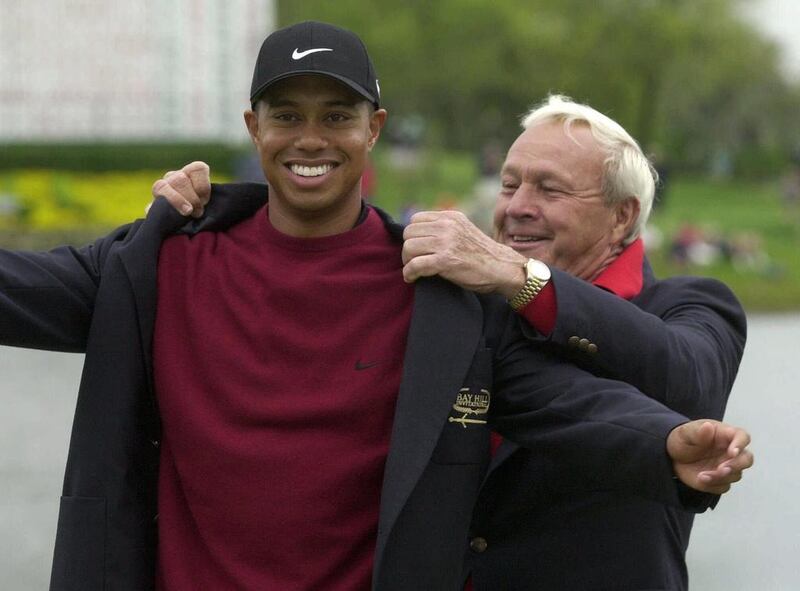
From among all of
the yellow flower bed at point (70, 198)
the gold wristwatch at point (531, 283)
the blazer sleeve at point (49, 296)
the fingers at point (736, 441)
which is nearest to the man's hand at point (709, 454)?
the fingers at point (736, 441)

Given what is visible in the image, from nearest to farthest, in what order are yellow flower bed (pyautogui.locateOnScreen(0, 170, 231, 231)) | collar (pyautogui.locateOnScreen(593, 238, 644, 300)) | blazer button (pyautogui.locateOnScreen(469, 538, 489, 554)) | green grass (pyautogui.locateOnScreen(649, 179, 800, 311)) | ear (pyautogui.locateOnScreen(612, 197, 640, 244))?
blazer button (pyautogui.locateOnScreen(469, 538, 489, 554))
collar (pyautogui.locateOnScreen(593, 238, 644, 300))
ear (pyautogui.locateOnScreen(612, 197, 640, 244))
green grass (pyautogui.locateOnScreen(649, 179, 800, 311))
yellow flower bed (pyautogui.locateOnScreen(0, 170, 231, 231))

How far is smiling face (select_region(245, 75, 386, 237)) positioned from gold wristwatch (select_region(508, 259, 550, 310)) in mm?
404

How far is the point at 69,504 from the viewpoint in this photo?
3133 millimetres

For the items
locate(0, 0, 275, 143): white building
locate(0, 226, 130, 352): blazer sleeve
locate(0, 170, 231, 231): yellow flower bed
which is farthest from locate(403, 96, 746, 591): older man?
locate(0, 0, 275, 143): white building

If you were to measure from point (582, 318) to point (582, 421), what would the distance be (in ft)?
0.87

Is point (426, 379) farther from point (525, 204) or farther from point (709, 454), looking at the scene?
point (525, 204)

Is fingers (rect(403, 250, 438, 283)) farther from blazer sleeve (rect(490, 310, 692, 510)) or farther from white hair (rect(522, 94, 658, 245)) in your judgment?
white hair (rect(522, 94, 658, 245))

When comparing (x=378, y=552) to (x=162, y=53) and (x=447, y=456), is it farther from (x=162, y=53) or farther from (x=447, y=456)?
(x=162, y=53)

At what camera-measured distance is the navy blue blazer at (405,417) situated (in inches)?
120

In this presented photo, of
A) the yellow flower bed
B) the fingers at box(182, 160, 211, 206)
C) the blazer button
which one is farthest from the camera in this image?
the yellow flower bed

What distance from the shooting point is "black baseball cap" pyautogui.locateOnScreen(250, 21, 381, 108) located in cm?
313

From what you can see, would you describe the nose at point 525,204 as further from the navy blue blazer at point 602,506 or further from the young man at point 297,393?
the young man at point 297,393

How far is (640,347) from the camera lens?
3336mm

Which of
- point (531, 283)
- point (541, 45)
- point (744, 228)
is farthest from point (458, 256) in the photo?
point (541, 45)
